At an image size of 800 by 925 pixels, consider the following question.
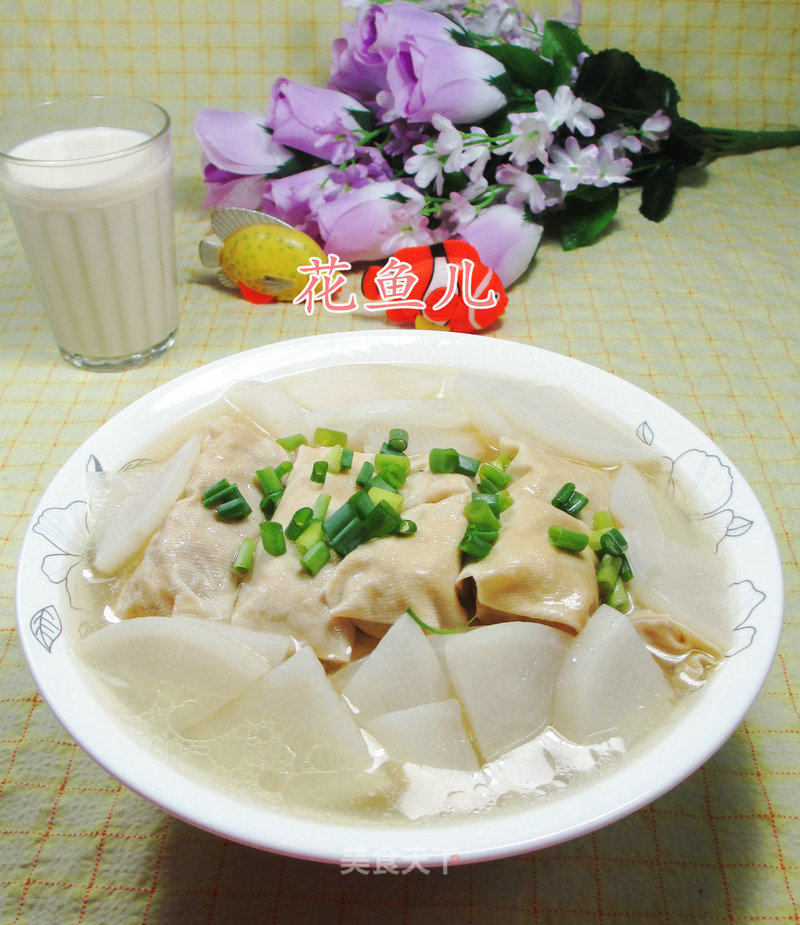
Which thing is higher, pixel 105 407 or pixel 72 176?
pixel 72 176

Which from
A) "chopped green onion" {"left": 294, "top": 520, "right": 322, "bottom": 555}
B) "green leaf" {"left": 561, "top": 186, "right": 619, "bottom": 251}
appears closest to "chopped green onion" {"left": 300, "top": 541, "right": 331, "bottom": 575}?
"chopped green onion" {"left": 294, "top": 520, "right": 322, "bottom": 555}

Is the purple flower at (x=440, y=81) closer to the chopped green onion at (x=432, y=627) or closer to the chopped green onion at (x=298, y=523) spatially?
the chopped green onion at (x=298, y=523)

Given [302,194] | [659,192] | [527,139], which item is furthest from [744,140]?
[302,194]

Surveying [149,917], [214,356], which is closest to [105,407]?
[214,356]

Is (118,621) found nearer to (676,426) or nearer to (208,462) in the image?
(208,462)

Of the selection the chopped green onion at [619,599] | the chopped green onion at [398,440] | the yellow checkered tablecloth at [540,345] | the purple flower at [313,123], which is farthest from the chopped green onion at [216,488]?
the purple flower at [313,123]

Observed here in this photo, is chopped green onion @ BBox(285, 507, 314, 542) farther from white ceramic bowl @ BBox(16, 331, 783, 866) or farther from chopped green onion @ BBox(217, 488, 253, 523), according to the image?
white ceramic bowl @ BBox(16, 331, 783, 866)
